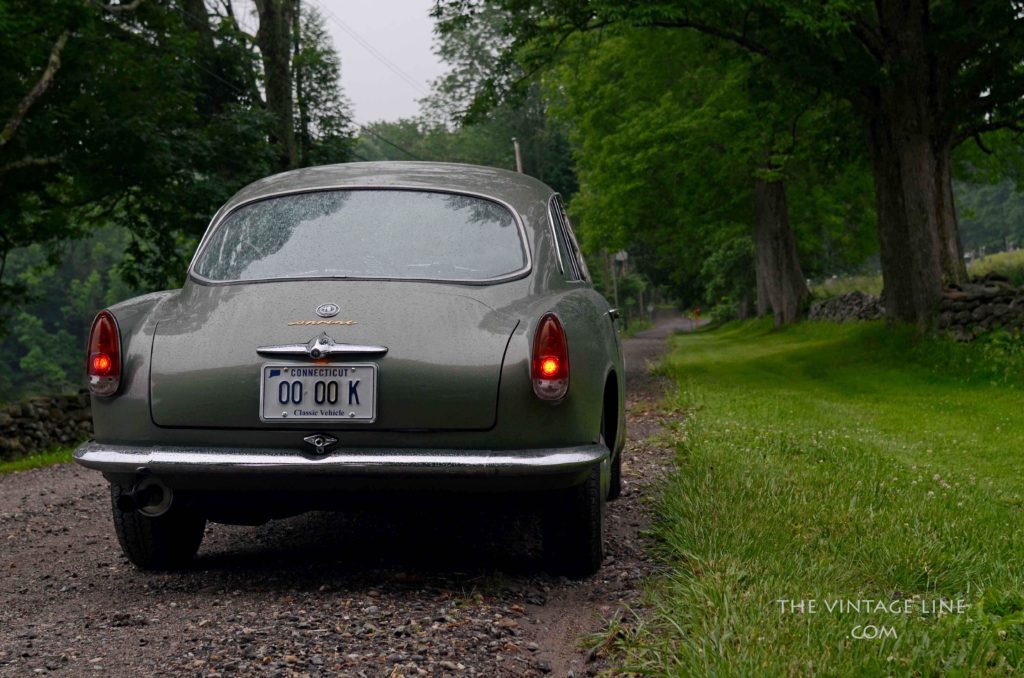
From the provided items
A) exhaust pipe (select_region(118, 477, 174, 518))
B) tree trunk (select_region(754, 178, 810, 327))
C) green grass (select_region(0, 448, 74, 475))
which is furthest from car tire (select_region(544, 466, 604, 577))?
tree trunk (select_region(754, 178, 810, 327))

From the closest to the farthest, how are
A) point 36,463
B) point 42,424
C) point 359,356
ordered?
point 359,356 < point 36,463 < point 42,424

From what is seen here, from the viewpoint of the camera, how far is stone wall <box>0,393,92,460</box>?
14586 mm

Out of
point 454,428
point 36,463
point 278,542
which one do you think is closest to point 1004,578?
point 454,428

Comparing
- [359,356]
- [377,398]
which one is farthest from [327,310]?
[377,398]

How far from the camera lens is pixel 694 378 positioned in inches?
707

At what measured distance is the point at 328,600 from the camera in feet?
13.2

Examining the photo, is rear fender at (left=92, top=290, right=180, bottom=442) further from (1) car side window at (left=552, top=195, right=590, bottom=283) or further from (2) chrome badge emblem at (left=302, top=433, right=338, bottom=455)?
(1) car side window at (left=552, top=195, right=590, bottom=283)

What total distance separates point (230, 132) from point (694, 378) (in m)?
9.94

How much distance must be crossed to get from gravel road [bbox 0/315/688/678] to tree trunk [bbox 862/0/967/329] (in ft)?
42.1

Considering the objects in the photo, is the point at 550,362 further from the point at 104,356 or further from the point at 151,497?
the point at 104,356

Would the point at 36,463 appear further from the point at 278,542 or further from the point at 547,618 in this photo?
the point at 547,618

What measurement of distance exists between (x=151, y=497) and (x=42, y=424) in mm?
12240

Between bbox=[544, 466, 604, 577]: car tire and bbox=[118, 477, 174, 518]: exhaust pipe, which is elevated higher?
bbox=[118, 477, 174, 518]: exhaust pipe

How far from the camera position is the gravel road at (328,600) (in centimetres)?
339
